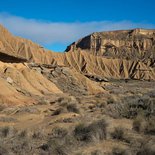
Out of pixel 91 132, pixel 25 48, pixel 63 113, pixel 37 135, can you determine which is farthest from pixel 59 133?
pixel 25 48

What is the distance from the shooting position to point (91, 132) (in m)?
10.5

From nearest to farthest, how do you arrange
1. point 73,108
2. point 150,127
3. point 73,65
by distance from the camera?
point 150,127
point 73,108
point 73,65

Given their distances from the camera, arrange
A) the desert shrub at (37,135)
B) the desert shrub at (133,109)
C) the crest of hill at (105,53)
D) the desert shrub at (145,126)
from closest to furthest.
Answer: the desert shrub at (37,135) → the desert shrub at (145,126) → the desert shrub at (133,109) → the crest of hill at (105,53)

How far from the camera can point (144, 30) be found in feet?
560

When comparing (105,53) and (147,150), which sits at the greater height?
(105,53)

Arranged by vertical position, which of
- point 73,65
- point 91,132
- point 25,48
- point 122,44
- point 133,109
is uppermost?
point 122,44

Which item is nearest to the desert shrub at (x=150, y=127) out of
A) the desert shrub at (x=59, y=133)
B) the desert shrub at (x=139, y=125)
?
the desert shrub at (x=139, y=125)

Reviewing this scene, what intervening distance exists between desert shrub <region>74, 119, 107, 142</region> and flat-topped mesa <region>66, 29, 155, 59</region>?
126389 mm

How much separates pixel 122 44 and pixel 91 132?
146040 millimetres

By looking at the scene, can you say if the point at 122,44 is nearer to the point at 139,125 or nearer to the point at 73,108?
the point at 73,108

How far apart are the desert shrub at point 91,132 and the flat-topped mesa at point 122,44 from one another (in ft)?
415

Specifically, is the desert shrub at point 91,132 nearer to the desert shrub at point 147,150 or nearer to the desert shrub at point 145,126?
the desert shrub at point 145,126

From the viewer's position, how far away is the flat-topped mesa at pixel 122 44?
148125mm

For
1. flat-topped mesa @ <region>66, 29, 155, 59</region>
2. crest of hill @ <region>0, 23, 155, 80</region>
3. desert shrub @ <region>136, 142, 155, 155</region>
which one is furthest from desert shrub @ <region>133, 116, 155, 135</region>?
flat-topped mesa @ <region>66, 29, 155, 59</region>
